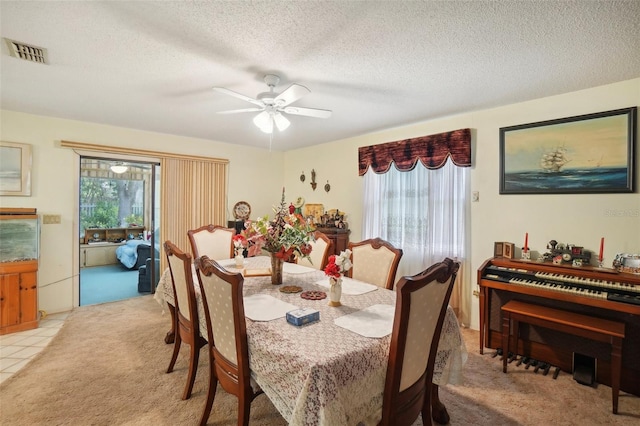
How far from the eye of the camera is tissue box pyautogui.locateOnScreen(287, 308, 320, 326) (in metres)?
1.50

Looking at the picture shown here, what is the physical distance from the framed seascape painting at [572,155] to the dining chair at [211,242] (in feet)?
10.2

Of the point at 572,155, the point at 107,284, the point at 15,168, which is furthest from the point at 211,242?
the point at 572,155

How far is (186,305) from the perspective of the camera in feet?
6.91

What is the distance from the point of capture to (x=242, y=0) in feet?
4.77

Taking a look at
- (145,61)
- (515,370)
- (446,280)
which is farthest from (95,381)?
(515,370)

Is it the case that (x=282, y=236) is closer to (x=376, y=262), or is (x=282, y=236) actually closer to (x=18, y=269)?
(x=376, y=262)

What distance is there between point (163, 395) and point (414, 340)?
1.87 metres

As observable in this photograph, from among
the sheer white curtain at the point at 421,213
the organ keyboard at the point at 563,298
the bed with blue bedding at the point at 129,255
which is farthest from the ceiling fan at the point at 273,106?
the bed with blue bedding at the point at 129,255

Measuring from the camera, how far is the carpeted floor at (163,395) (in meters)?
1.88

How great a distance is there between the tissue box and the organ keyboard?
74.6 inches

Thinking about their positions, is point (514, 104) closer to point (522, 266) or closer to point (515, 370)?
point (522, 266)

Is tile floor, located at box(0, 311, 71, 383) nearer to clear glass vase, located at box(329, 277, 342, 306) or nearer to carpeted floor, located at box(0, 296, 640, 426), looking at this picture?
carpeted floor, located at box(0, 296, 640, 426)

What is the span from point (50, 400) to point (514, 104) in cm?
457

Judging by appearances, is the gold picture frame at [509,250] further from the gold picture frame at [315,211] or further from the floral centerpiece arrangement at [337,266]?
the gold picture frame at [315,211]
